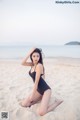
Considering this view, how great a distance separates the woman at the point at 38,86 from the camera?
1.51 m

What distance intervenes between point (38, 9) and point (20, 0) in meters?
0.15

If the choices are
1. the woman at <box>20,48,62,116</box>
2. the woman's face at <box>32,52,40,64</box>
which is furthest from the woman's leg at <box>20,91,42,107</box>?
the woman's face at <box>32,52,40,64</box>

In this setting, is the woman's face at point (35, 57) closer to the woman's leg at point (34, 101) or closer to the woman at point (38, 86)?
the woman at point (38, 86)

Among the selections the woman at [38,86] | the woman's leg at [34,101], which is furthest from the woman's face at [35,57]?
the woman's leg at [34,101]

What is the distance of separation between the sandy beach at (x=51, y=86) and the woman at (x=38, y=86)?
0.03 metres

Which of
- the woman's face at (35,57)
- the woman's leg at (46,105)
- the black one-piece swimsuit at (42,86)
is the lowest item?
the woman's leg at (46,105)

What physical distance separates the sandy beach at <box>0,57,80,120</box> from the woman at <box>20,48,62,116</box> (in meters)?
0.03

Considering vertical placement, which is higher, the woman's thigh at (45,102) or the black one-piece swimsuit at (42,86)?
the black one-piece swimsuit at (42,86)

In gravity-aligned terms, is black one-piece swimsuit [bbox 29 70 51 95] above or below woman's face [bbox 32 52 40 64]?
below

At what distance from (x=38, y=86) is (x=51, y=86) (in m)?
0.10

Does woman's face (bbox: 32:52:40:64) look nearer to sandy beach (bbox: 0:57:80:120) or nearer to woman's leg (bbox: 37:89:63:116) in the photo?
sandy beach (bbox: 0:57:80:120)

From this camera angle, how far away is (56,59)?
5.38 feet

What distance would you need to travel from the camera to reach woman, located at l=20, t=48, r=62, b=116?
1507 millimetres

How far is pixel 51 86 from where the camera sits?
61.9 inches
